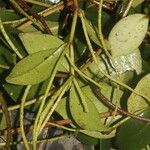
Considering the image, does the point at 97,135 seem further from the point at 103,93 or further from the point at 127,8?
the point at 127,8

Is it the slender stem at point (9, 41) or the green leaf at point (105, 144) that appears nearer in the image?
the slender stem at point (9, 41)

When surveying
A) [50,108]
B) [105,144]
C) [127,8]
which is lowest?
[105,144]

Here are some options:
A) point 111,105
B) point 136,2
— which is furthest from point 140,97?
point 136,2

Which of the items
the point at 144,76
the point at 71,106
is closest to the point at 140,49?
the point at 144,76

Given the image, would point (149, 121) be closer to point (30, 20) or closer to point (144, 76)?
point (144, 76)

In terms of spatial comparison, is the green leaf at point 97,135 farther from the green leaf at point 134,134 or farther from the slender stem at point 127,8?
the slender stem at point 127,8

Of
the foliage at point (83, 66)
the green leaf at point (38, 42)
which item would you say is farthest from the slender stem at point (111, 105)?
the green leaf at point (38, 42)

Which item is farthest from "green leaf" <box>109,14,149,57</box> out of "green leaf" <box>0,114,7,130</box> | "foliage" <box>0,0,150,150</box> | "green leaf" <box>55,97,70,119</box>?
"green leaf" <box>0,114,7,130</box>
